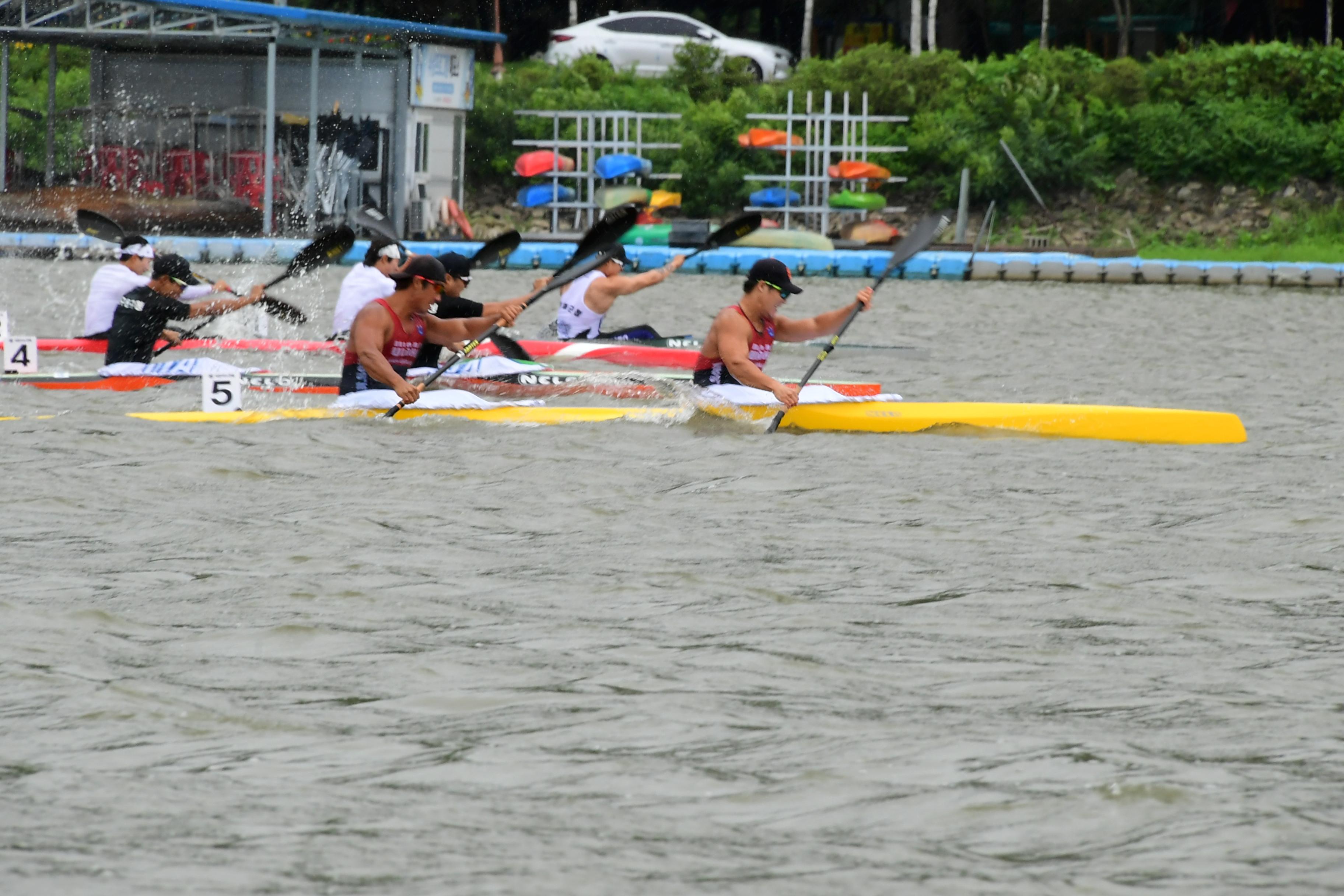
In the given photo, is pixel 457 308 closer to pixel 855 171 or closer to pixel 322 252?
pixel 322 252

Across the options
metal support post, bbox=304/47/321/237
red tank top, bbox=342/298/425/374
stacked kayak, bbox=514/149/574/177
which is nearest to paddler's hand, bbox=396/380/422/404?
red tank top, bbox=342/298/425/374

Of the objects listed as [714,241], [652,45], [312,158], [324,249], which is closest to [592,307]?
[714,241]

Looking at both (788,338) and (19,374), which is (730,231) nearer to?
(788,338)

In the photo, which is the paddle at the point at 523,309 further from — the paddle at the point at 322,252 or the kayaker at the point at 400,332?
the paddle at the point at 322,252

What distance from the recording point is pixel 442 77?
95.7 ft

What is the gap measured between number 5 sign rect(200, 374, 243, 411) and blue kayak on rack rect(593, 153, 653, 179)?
19.6m

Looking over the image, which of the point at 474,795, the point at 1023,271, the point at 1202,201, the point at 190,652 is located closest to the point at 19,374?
the point at 190,652

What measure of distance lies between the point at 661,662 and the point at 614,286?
9.32m

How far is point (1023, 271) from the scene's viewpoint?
25594mm

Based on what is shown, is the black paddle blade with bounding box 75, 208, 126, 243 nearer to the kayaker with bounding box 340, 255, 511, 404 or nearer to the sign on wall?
the kayaker with bounding box 340, 255, 511, 404

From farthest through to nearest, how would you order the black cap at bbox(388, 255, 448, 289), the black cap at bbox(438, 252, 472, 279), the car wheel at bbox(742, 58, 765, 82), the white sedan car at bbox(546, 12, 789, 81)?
the white sedan car at bbox(546, 12, 789, 81), the car wheel at bbox(742, 58, 765, 82), the black cap at bbox(438, 252, 472, 279), the black cap at bbox(388, 255, 448, 289)

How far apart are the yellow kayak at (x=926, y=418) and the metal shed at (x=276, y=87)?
16.5m

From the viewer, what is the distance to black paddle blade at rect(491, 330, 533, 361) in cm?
1346

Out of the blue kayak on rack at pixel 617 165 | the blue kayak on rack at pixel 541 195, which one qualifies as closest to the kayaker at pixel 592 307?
the blue kayak on rack at pixel 617 165
